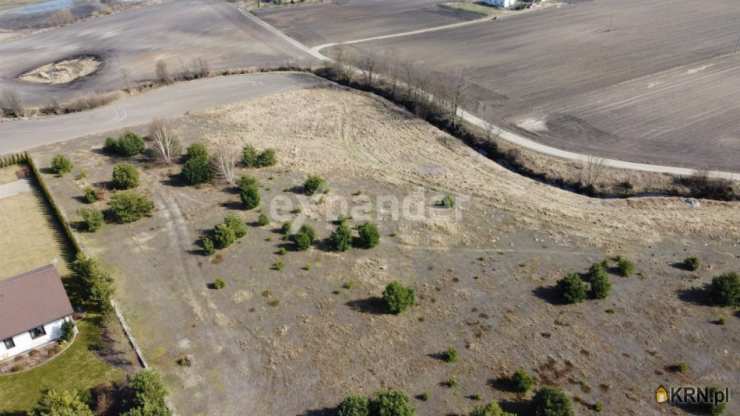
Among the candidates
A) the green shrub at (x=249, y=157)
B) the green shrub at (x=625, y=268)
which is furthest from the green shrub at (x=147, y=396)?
the green shrub at (x=625, y=268)

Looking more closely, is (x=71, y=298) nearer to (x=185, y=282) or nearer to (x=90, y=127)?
(x=185, y=282)

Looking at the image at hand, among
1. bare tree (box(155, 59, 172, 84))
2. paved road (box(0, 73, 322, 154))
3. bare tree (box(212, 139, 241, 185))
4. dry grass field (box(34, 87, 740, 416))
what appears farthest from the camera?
bare tree (box(155, 59, 172, 84))

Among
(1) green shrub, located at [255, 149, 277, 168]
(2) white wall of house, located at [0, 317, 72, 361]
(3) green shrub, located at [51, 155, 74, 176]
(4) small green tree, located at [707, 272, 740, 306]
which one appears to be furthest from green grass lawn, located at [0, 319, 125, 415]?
(4) small green tree, located at [707, 272, 740, 306]

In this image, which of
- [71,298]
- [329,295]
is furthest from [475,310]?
[71,298]

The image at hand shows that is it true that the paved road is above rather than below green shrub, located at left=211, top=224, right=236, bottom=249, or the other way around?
above

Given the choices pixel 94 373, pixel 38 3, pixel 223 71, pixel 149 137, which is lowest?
pixel 94 373

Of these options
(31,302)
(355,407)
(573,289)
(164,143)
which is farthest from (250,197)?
(573,289)

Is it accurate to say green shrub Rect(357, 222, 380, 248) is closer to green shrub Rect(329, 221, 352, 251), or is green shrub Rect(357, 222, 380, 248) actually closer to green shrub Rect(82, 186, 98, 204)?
green shrub Rect(329, 221, 352, 251)
